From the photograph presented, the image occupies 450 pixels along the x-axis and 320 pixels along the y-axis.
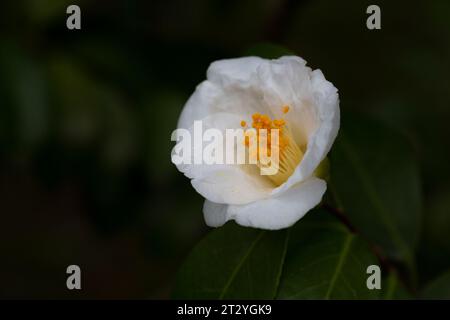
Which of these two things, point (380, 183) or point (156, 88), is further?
point (156, 88)

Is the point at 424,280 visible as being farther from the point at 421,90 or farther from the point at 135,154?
the point at 421,90

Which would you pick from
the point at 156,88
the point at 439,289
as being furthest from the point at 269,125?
the point at 156,88

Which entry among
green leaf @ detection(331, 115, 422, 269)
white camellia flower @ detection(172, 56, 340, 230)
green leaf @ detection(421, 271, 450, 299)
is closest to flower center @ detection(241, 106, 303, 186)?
white camellia flower @ detection(172, 56, 340, 230)

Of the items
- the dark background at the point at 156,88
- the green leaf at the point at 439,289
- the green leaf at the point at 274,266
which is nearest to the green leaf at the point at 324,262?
the green leaf at the point at 274,266

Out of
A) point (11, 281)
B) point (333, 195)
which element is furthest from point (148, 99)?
point (11, 281)

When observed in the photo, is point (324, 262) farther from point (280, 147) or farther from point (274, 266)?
point (280, 147)

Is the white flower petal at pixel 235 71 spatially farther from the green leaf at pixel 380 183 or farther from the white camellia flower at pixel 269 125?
the green leaf at pixel 380 183
